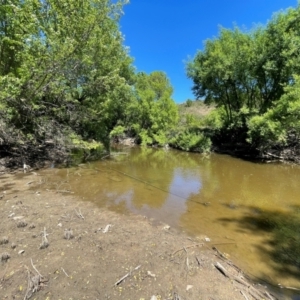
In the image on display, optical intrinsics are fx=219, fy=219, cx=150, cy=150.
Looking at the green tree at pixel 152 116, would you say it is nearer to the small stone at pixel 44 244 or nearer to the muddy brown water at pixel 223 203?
the muddy brown water at pixel 223 203

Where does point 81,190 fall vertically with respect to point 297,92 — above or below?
below

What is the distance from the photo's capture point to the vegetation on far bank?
7.89 meters

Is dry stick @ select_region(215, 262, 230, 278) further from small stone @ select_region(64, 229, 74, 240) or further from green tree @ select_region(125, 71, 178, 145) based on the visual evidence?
green tree @ select_region(125, 71, 178, 145)

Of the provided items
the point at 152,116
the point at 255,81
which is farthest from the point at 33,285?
the point at 152,116

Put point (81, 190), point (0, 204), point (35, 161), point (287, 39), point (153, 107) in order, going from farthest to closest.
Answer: point (153, 107) < point (287, 39) < point (35, 161) < point (81, 190) < point (0, 204)

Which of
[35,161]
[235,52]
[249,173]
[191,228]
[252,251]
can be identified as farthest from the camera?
[235,52]

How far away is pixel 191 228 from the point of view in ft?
14.5

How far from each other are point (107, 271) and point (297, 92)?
38.9ft

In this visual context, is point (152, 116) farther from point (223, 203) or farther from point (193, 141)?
point (223, 203)

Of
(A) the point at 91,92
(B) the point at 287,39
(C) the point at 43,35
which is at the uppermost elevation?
(B) the point at 287,39

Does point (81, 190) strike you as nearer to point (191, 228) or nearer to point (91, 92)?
point (191, 228)

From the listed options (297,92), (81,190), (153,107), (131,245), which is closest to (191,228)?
(131,245)

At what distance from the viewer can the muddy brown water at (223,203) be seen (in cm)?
360

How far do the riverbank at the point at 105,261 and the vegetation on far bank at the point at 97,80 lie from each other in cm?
506
